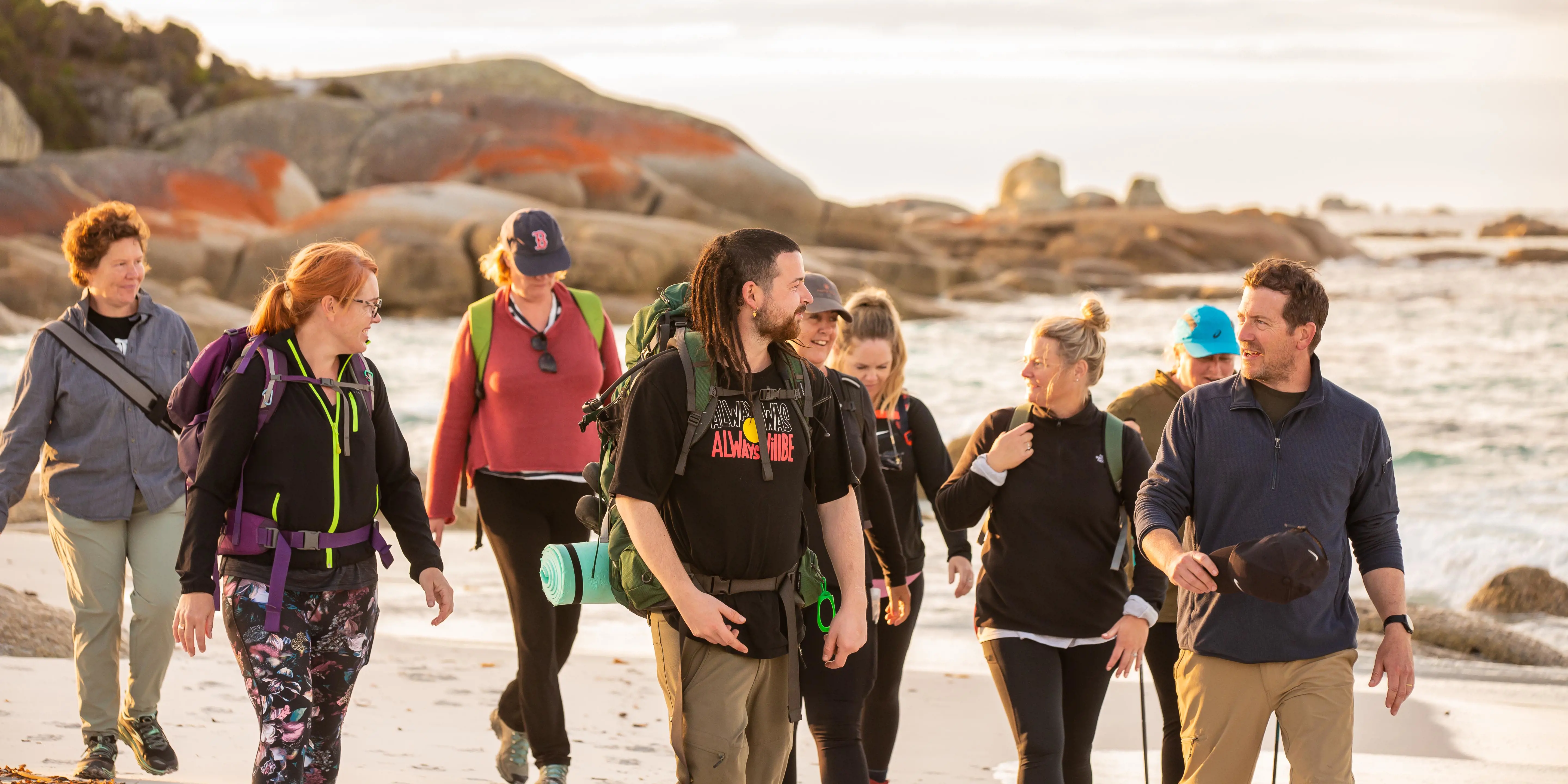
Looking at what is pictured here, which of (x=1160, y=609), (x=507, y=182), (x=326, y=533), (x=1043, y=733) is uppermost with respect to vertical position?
(x=507, y=182)

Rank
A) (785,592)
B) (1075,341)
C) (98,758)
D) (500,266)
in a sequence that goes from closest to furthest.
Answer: (785,592)
(1075,341)
(98,758)
(500,266)

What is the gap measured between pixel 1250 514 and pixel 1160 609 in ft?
3.07

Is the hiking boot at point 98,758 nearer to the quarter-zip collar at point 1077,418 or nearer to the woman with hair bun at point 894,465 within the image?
the woman with hair bun at point 894,465

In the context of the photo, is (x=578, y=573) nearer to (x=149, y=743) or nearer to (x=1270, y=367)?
(x=1270, y=367)

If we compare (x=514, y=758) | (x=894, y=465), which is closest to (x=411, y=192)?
(x=514, y=758)

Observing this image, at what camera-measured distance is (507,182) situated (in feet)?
132

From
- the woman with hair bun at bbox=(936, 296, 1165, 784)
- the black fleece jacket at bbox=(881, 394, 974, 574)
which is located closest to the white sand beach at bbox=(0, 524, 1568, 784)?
the black fleece jacket at bbox=(881, 394, 974, 574)

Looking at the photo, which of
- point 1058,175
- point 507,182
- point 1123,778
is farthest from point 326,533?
point 1058,175

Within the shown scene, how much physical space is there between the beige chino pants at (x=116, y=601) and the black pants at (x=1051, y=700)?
109 inches

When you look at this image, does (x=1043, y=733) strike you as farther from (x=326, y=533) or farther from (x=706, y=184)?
(x=706, y=184)

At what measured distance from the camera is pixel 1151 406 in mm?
5016

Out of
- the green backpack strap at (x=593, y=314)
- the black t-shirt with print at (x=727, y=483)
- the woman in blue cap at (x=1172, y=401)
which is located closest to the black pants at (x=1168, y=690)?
the woman in blue cap at (x=1172, y=401)

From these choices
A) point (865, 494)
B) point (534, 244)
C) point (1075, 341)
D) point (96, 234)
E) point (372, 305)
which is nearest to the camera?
point (372, 305)

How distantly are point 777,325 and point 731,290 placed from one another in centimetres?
13
